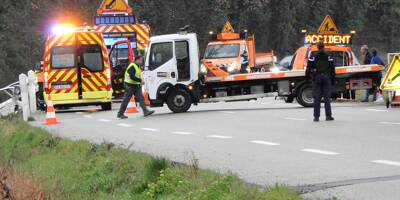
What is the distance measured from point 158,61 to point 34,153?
20.9 feet

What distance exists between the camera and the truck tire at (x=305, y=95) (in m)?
20.9

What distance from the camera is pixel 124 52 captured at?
90.5ft

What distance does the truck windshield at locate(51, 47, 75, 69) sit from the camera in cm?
2400

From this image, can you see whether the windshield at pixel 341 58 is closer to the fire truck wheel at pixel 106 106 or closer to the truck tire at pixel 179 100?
the truck tire at pixel 179 100

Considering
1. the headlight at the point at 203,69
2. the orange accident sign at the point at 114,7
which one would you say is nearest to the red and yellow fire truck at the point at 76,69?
the orange accident sign at the point at 114,7

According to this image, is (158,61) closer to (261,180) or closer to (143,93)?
(143,93)

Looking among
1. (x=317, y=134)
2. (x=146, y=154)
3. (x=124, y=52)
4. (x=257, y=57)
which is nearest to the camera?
(x=146, y=154)

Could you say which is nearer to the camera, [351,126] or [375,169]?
[375,169]

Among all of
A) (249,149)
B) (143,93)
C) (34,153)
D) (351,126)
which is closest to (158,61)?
(143,93)

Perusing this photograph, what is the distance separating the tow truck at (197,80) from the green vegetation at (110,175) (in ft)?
16.1

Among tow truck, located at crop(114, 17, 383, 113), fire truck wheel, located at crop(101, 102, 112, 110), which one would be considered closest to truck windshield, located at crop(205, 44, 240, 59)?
fire truck wheel, located at crop(101, 102, 112, 110)

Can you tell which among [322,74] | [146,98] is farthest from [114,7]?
[322,74]

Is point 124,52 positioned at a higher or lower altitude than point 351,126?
higher

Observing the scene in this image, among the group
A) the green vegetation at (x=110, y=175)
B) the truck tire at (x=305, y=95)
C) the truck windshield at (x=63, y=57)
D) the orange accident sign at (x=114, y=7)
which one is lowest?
the green vegetation at (x=110, y=175)
